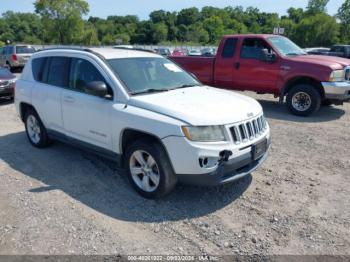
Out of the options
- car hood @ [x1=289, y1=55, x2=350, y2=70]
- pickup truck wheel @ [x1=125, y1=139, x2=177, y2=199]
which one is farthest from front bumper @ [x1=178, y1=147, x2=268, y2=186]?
car hood @ [x1=289, y1=55, x2=350, y2=70]

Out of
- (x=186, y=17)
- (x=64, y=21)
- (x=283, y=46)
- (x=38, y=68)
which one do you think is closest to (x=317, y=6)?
(x=64, y=21)

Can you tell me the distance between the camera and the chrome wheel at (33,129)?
6.03 metres

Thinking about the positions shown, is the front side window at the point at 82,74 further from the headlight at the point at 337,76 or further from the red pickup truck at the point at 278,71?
the headlight at the point at 337,76

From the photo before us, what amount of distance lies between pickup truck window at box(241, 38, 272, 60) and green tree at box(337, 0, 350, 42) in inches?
2421

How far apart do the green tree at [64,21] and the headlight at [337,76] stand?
2363 inches

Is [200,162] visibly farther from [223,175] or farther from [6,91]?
[6,91]

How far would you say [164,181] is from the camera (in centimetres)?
385

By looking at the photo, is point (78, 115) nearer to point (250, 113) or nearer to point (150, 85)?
point (150, 85)

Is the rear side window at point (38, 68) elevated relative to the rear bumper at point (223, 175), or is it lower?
elevated

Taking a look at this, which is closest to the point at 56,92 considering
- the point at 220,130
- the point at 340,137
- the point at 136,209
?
the point at 136,209

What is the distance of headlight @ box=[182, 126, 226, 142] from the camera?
11.9 feet

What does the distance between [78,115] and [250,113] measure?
2.39 meters

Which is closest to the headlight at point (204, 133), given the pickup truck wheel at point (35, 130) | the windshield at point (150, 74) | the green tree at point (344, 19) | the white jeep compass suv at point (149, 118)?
the white jeep compass suv at point (149, 118)

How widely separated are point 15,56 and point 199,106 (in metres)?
19.9
